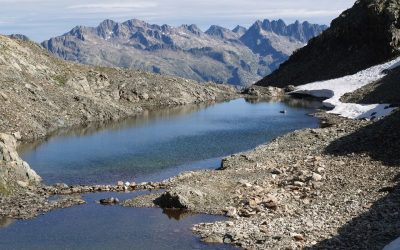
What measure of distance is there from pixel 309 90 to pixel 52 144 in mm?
85205

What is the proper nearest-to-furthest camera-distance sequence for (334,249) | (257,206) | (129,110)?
(334,249) < (257,206) < (129,110)

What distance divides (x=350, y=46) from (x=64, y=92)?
325ft

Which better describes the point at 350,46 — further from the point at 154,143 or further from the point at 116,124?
the point at 154,143

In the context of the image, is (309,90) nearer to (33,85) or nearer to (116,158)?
(33,85)

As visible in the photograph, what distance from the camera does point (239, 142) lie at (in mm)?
82312

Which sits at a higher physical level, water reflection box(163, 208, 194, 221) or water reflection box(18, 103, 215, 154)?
water reflection box(163, 208, 194, 221)

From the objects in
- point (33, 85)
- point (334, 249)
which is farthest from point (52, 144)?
point (334, 249)

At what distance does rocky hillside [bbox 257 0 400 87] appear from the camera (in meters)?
155

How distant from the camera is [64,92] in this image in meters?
111

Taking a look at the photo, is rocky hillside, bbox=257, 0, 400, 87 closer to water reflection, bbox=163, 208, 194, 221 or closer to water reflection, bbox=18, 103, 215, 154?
water reflection, bbox=18, 103, 215, 154

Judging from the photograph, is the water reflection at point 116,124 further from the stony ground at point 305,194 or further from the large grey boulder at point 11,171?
the stony ground at point 305,194

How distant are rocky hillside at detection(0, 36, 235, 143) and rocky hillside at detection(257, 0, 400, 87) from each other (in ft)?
124

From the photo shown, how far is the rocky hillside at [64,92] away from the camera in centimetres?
9300

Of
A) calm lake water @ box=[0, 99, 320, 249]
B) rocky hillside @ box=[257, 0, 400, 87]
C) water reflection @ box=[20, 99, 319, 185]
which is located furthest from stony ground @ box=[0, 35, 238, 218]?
rocky hillside @ box=[257, 0, 400, 87]
